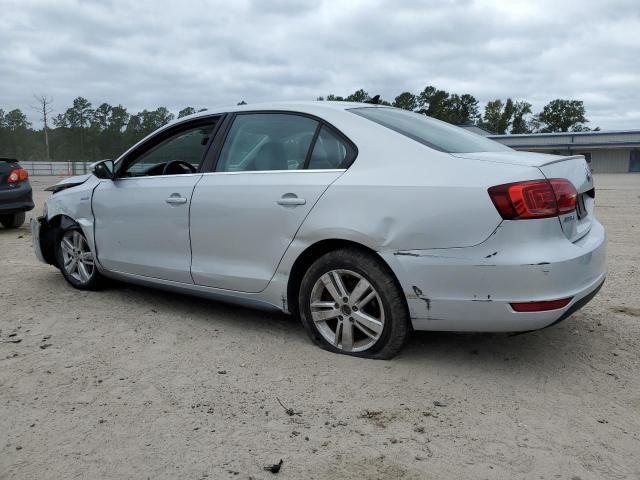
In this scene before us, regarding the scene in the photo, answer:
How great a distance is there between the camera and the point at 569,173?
3121 mm

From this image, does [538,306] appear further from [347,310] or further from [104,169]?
[104,169]

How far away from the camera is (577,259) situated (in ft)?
9.57

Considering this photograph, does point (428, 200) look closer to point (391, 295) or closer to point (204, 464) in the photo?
point (391, 295)

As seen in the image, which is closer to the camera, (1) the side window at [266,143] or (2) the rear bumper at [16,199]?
(1) the side window at [266,143]

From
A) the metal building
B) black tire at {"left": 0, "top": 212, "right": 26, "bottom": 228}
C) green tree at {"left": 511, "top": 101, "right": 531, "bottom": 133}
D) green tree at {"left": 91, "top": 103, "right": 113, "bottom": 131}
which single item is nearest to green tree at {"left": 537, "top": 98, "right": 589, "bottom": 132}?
green tree at {"left": 511, "top": 101, "right": 531, "bottom": 133}

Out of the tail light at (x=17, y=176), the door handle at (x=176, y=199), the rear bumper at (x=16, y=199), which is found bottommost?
the rear bumper at (x=16, y=199)

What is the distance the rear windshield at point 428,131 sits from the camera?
10.9 ft

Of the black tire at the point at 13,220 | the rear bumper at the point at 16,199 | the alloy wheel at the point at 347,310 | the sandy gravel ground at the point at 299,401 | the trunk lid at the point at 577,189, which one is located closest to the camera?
the sandy gravel ground at the point at 299,401

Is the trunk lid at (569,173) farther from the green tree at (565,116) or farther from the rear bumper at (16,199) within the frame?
the green tree at (565,116)

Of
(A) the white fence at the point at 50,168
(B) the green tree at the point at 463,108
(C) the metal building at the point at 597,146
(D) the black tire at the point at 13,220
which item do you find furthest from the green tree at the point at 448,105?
(D) the black tire at the point at 13,220

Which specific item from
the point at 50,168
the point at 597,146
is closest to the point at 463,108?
the point at 597,146

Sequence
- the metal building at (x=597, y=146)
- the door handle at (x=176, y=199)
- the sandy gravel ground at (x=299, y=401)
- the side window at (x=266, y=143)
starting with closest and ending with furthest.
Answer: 1. the sandy gravel ground at (x=299, y=401)
2. the side window at (x=266, y=143)
3. the door handle at (x=176, y=199)
4. the metal building at (x=597, y=146)

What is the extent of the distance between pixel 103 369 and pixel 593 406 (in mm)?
2696

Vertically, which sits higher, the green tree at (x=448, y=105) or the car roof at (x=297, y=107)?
the green tree at (x=448, y=105)
